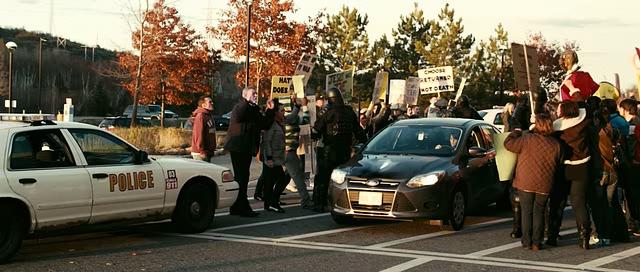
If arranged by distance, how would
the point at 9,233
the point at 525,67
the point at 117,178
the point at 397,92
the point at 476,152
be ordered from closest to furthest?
the point at 9,233, the point at 117,178, the point at 476,152, the point at 525,67, the point at 397,92

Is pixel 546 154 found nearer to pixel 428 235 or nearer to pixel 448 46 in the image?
pixel 428 235

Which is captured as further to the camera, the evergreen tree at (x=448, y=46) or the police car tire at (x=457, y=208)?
the evergreen tree at (x=448, y=46)

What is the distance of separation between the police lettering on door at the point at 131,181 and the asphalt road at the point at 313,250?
0.63 m

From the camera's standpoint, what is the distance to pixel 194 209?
9.82 m

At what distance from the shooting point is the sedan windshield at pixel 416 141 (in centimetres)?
1064

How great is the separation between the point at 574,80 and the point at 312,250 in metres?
3.88

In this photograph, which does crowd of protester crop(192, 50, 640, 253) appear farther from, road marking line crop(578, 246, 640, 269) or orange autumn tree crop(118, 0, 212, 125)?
orange autumn tree crop(118, 0, 212, 125)

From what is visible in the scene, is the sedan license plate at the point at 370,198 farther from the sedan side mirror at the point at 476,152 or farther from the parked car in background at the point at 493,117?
the parked car in background at the point at 493,117

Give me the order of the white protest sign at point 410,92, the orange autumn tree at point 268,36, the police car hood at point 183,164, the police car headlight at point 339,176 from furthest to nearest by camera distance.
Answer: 1. the orange autumn tree at point 268,36
2. the white protest sign at point 410,92
3. the police car headlight at point 339,176
4. the police car hood at point 183,164

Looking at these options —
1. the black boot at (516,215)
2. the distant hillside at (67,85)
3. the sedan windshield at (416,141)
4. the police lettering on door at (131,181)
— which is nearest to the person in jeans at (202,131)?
the sedan windshield at (416,141)

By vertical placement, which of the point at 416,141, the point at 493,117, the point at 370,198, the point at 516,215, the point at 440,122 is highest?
the point at 493,117

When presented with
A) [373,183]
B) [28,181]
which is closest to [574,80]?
[373,183]

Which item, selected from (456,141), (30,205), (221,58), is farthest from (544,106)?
(221,58)

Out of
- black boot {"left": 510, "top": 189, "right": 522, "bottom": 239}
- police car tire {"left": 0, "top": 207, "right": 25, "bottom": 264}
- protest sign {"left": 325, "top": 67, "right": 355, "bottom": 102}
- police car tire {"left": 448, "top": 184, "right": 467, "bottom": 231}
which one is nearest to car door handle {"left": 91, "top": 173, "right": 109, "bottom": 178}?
police car tire {"left": 0, "top": 207, "right": 25, "bottom": 264}
